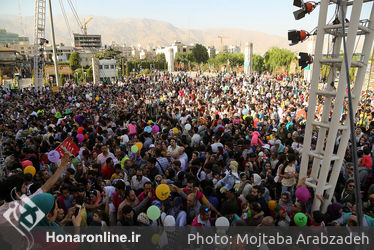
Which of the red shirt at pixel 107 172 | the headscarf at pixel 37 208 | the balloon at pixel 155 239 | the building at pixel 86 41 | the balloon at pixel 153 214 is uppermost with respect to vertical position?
the building at pixel 86 41

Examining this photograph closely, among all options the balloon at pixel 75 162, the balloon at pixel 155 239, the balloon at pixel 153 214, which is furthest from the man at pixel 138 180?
the balloon at pixel 75 162

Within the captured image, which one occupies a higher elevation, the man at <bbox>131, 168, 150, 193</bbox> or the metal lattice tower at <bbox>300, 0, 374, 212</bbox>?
the metal lattice tower at <bbox>300, 0, 374, 212</bbox>

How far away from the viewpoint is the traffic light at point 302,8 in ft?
11.5

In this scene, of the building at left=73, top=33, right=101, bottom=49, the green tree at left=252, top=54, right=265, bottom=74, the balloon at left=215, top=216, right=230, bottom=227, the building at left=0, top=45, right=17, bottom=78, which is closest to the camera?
the balloon at left=215, top=216, right=230, bottom=227

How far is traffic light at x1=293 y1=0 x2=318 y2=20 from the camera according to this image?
351 centimetres

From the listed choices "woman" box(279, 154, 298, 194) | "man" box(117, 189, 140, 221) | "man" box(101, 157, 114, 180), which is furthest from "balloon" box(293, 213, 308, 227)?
"man" box(101, 157, 114, 180)

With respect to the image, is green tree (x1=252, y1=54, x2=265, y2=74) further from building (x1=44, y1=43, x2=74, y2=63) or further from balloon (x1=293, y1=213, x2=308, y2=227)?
balloon (x1=293, y1=213, x2=308, y2=227)

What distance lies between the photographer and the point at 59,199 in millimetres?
3885

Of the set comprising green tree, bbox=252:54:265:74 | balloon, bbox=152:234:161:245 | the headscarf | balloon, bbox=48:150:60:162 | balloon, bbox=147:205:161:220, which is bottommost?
balloon, bbox=152:234:161:245

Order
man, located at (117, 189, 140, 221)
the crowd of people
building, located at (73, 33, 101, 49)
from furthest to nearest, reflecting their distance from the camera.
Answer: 1. building, located at (73, 33, 101, 49)
2. man, located at (117, 189, 140, 221)
3. the crowd of people

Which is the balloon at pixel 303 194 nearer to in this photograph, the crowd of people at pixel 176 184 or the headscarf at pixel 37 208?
the crowd of people at pixel 176 184

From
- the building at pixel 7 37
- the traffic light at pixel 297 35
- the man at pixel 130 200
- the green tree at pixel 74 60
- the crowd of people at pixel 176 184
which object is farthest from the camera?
the building at pixel 7 37

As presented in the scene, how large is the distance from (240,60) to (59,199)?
243 ft

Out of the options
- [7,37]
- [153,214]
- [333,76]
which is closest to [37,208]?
[153,214]
